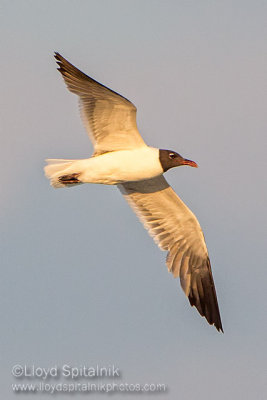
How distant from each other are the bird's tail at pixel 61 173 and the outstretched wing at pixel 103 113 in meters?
0.57

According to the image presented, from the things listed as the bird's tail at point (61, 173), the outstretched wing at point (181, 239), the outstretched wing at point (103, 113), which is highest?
the outstretched wing at point (103, 113)

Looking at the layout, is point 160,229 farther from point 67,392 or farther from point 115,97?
point 67,392

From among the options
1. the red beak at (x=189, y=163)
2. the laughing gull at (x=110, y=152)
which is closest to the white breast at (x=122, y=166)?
the laughing gull at (x=110, y=152)

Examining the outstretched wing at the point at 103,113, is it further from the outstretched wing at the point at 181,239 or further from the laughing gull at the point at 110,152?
the outstretched wing at the point at 181,239

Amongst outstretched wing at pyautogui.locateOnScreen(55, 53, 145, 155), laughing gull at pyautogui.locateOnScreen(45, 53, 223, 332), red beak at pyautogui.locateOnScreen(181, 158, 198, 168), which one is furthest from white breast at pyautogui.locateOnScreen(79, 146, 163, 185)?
red beak at pyautogui.locateOnScreen(181, 158, 198, 168)

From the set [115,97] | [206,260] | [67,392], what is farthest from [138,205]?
[67,392]

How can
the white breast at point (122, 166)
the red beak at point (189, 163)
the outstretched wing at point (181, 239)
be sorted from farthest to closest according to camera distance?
the outstretched wing at point (181, 239) → the red beak at point (189, 163) → the white breast at point (122, 166)

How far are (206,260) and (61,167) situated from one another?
3.33 metres

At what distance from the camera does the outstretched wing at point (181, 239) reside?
1520 cm

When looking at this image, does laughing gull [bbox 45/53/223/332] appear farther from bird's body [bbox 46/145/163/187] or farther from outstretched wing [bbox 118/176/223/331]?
outstretched wing [bbox 118/176/223/331]

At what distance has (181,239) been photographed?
1541 centimetres

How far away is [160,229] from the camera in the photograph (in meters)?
15.5

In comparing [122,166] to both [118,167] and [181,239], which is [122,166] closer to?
[118,167]

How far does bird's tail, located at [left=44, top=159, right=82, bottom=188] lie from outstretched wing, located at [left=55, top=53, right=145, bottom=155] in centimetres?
57
